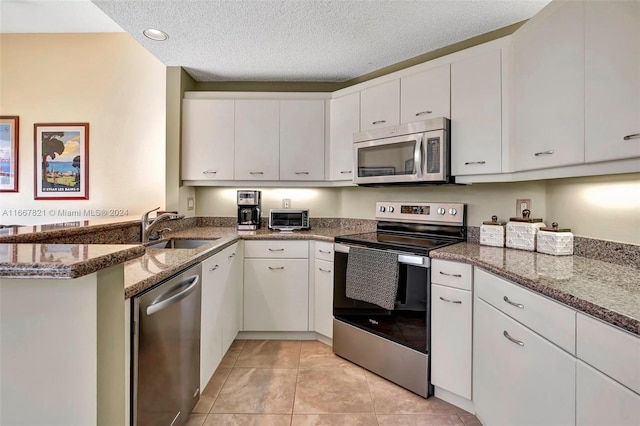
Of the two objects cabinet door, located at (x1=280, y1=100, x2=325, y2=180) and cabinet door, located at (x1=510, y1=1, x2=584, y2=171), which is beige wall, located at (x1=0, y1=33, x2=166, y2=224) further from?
cabinet door, located at (x1=510, y1=1, x2=584, y2=171)

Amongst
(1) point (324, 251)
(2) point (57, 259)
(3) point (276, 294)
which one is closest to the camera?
(2) point (57, 259)

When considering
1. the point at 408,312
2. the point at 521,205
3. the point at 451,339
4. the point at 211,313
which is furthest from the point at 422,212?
the point at 211,313

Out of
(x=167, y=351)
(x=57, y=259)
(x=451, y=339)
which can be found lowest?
(x=451, y=339)

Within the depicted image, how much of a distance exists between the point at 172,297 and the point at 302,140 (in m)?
1.84

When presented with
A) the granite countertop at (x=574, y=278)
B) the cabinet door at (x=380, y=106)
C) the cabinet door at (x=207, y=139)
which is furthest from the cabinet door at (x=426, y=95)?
the cabinet door at (x=207, y=139)

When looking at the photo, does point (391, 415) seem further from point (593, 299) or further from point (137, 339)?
point (137, 339)

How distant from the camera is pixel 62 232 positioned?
1.33 m

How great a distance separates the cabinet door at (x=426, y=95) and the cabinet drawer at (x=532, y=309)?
3.85 ft

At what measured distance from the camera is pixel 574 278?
1.17m

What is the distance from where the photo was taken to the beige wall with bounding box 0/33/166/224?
121 inches

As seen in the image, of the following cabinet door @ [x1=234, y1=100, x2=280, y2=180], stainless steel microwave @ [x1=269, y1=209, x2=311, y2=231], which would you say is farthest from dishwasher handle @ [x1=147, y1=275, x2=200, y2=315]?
cabinet door @ [x1=234, y1=100, x2=280, y2=180]

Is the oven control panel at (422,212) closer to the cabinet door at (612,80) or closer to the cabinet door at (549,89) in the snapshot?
the cabinet door at (549,89)

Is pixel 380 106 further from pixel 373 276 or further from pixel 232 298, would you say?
pixel 232 298

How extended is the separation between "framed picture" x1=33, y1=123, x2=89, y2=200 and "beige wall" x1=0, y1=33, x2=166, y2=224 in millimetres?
63
